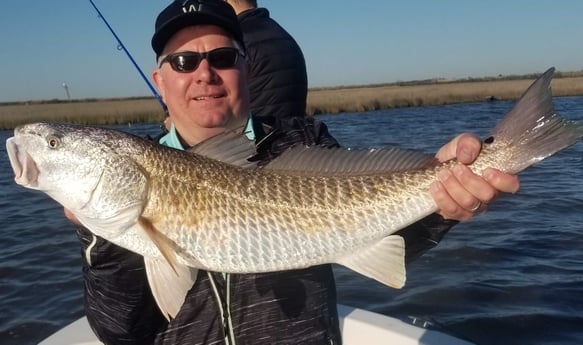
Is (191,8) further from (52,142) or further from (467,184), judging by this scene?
(467,184)

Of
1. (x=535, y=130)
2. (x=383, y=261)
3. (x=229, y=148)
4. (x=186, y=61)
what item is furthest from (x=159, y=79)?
(x=535, y=130)

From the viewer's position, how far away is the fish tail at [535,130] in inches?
105

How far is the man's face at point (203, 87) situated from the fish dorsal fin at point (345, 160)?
2.03 feet

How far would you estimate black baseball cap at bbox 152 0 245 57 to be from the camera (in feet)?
10.5

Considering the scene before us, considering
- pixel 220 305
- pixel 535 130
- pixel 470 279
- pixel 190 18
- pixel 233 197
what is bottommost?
pixel 470 279

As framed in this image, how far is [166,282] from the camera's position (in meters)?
2.62

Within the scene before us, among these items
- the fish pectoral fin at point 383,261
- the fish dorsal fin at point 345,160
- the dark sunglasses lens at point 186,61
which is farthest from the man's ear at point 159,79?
the fish pectoral fin at point 383,261

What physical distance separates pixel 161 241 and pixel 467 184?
145 cm

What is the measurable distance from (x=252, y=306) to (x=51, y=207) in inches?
432

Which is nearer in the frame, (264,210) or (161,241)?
(161,241)

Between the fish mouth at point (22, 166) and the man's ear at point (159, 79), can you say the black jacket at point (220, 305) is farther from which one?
the man's ear at point (159, 79)

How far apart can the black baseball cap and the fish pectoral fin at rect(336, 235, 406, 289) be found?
1.48m

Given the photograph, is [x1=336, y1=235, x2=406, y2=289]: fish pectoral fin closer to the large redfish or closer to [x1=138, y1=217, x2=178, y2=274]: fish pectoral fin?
the large redfish

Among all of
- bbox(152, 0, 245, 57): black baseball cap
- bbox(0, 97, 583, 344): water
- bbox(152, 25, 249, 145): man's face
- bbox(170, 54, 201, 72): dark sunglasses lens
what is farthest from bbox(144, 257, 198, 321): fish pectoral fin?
bbox(0, 97, 583, 344): water
